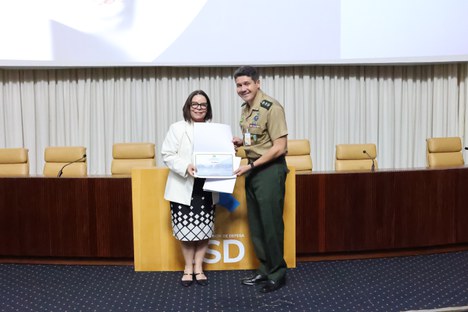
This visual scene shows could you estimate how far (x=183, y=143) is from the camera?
10.1ft

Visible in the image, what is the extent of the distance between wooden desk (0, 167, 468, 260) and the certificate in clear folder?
0.77m

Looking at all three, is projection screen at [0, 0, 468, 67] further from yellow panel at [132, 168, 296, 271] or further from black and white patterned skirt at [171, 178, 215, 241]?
black and white patterned skirt at [171, 178, 215, 241]

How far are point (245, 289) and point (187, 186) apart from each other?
75cm

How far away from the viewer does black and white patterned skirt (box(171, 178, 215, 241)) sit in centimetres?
305

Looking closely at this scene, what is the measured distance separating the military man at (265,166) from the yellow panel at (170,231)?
35cm

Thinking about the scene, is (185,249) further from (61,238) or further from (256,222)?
(61,238)

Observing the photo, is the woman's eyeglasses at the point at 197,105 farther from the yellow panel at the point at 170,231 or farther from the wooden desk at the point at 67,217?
the wooden desk at the point at 67,217

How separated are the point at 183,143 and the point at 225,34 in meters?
2.73

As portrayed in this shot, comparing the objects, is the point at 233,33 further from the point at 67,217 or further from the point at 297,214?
the point at 67,217

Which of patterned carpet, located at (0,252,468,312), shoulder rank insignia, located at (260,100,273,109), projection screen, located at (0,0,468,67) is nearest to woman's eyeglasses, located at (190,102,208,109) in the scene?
shoulder rank insignia, located at (260,100,273,109)

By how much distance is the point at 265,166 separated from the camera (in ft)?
9.73

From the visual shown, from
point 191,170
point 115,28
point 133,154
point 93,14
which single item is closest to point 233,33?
point 115,28

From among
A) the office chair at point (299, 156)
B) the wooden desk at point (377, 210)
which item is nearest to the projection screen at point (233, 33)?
the office chair at point (299, 156)

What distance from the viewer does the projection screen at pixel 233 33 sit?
17.5ft
